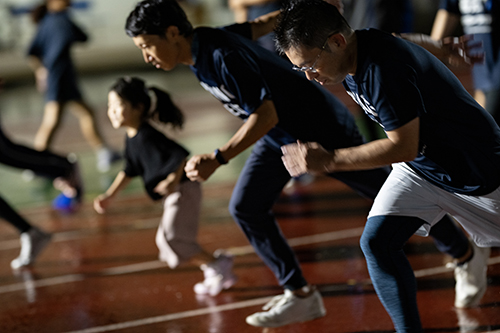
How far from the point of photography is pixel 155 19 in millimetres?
3391

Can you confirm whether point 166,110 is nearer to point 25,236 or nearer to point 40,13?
point 25,236

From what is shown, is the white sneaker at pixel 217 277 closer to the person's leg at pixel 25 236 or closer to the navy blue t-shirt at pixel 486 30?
the person's leg at pixel 25 236

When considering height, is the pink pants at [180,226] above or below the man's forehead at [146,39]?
below

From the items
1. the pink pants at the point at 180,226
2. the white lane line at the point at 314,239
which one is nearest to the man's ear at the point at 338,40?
the pink pants at the point at 180,226

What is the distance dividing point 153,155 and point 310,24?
6.60 ft

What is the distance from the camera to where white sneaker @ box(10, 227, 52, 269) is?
5.34 metres

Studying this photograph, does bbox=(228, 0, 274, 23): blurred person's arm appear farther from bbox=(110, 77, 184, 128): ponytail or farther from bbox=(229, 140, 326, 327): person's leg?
bbox=(229, 140, 326, 327): person's leg

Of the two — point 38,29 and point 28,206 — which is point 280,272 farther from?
point 38,29

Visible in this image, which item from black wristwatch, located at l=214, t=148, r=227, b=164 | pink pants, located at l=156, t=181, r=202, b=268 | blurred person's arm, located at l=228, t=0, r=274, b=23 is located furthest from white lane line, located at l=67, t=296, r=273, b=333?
blurred person's arm, located at l=228, t=0, r=274, b=23

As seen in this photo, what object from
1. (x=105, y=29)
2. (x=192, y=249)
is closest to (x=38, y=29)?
(x=192, y=249)

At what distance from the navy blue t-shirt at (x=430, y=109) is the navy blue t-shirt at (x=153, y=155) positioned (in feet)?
5.55

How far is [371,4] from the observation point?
21.6ft

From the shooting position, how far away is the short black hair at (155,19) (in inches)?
133

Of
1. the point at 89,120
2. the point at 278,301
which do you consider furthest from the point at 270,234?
the point at 89,120
